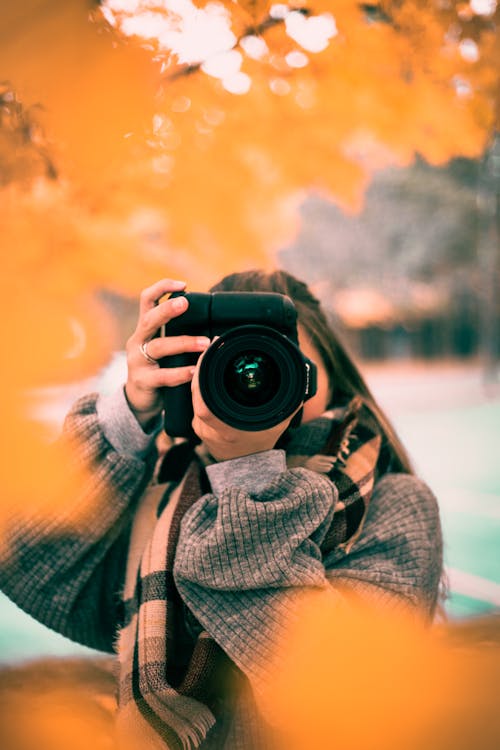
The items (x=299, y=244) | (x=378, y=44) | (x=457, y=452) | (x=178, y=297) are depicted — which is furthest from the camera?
(x=299, y=244)

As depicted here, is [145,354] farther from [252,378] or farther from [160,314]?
[252,378]

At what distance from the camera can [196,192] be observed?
1.40 m

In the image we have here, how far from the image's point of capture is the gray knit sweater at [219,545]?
2.57 feet

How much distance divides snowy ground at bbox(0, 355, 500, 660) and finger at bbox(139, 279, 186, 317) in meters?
0.20

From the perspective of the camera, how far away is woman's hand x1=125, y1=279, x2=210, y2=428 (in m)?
0.86

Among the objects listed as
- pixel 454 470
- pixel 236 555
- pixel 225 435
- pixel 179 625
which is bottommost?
pixel 454 470

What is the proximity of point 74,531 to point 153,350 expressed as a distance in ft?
0.89

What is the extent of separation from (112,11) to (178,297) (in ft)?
1.36

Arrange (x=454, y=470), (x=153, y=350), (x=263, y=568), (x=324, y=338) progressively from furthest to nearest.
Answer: (x=454, y=470)
(x=324, y=338)
(x=153, y=350)
(x=263, y=568)

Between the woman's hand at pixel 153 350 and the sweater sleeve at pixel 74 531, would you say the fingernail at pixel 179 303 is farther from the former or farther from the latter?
the sweater sleeve at pixel 74 531

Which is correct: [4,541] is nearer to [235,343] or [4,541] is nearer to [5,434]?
[5,434]

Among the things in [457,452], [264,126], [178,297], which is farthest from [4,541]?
[457,452]

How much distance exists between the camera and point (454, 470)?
4855mm

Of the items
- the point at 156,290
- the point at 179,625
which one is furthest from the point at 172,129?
the point at 179,625
